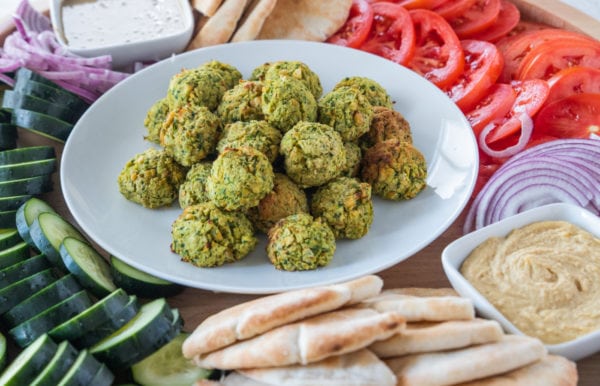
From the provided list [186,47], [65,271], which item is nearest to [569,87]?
[186,47]

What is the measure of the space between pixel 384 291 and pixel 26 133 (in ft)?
9.16

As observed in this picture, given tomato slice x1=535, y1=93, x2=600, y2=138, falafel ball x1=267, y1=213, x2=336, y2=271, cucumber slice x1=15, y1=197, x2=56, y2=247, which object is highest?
tomato slice x1=535, y1=93, x2=600, y2=138

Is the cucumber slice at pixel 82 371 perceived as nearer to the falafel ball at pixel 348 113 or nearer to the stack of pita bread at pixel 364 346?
the stack of pita bread at pixel 364 346

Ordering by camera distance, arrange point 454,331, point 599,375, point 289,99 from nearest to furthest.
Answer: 1. point 454,331
2. point 599,375
3. point 289,99

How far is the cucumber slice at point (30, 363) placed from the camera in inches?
108

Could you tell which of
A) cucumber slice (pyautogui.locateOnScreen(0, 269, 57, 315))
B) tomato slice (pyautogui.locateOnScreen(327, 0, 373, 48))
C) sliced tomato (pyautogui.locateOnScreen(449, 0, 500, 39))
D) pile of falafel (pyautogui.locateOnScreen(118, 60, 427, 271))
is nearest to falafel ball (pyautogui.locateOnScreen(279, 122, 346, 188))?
pile of falafel (pyautogui.locateOnScreen(118, 60, 427, 271))

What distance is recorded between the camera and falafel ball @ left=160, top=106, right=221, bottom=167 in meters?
3.68

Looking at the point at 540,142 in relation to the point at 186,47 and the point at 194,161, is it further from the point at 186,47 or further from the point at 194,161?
the point at 186,47

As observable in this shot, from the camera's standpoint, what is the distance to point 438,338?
259 cm

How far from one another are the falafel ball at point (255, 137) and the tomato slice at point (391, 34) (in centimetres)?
162

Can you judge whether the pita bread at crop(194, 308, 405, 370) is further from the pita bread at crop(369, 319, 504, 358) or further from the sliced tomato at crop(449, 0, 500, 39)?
the sliced tomato at crop(449, 0, 500, 39)

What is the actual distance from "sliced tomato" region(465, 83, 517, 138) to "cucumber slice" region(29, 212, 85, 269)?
2.66 meters

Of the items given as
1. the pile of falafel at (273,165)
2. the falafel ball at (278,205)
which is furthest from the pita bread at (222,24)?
the falafel ball at (278,205)

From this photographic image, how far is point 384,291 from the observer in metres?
3.38
